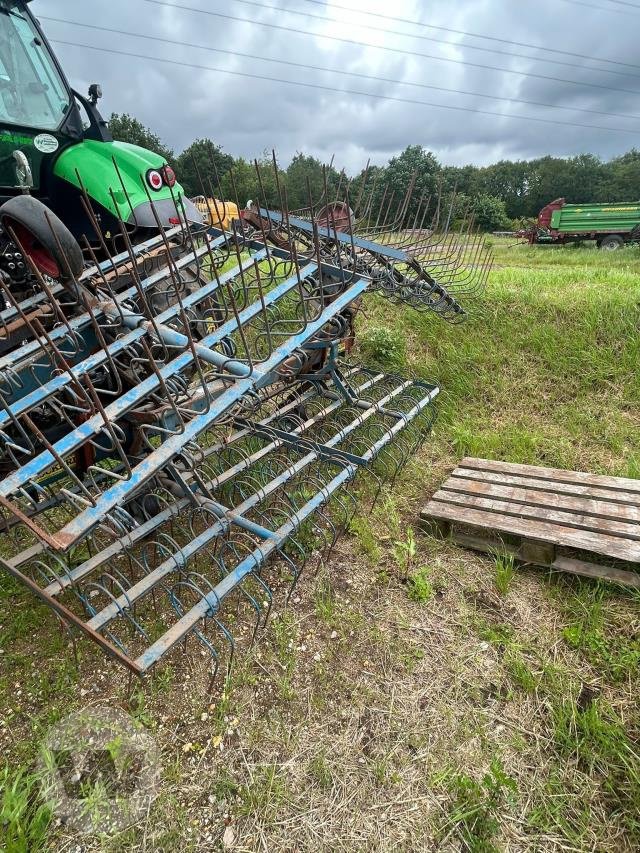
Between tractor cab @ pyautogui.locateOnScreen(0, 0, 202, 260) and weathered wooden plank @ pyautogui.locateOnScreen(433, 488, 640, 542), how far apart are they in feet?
8.03

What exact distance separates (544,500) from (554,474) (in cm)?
35

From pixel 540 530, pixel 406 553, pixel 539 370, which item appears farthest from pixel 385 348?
pixel 540 530

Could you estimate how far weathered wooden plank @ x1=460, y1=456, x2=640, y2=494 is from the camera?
2764 millimetres

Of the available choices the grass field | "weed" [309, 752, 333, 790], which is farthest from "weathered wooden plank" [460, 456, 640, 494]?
"weed" [309, 752, 333, 790]

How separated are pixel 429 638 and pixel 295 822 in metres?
0.92

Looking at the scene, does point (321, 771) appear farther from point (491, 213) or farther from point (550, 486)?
point (491, 213)

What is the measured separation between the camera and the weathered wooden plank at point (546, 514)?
94.3 inches

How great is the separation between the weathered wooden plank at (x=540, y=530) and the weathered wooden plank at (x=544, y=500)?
0.53ft

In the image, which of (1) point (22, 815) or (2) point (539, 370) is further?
(2) point (539, 370)

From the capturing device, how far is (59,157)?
3285mm

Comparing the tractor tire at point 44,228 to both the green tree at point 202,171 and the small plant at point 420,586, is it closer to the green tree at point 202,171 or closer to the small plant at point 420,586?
the green tree at point 202,171

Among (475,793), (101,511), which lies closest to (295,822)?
(475,793)

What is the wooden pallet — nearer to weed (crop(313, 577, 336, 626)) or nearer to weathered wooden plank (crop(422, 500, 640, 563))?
weathered wooden plank (crop(422, 500, 640, 563))

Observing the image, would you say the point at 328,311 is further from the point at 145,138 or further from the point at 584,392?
the point at 145,138
